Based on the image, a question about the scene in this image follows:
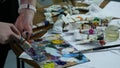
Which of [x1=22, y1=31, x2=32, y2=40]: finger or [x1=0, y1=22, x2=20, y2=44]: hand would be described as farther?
[x1=22, y1=31, x2=32, y2=40]: finger

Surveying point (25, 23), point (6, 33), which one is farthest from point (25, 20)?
point (6, 33)

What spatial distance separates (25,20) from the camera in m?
1.21

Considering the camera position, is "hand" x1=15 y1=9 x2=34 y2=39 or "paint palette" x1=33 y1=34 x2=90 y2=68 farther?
"hand" x1=15 y1=9 x2=34 y2=39

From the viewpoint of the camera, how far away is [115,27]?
1.23 metres

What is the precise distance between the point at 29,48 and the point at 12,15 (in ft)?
1.56

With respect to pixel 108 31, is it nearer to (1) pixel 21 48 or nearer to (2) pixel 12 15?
(1) pixel 21 48

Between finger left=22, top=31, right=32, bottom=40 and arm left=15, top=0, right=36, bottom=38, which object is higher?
arm left=15, top=0, right=36, bottom=38

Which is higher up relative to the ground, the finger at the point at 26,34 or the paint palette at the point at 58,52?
the finger at the point at 26,34

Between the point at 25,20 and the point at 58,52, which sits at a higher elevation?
the point at 25,20

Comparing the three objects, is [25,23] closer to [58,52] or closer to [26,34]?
[26,34]

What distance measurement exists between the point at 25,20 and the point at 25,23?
3 cm

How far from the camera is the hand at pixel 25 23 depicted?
114 centimetres

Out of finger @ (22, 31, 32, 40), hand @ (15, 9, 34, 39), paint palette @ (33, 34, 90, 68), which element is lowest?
paint palette @ (33, 34, 90, 68)

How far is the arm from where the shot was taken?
1.16 metres
